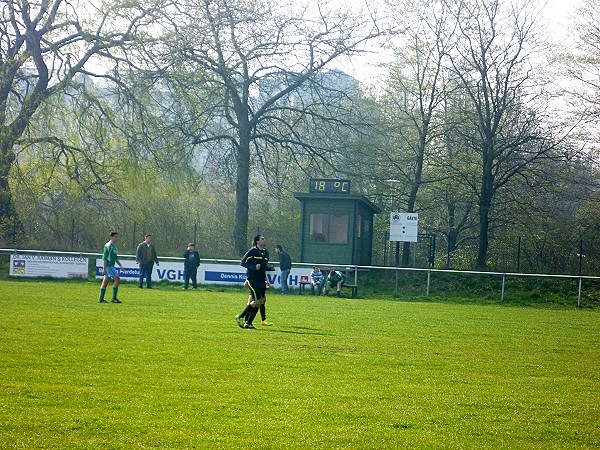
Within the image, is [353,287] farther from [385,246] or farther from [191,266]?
[385,246]

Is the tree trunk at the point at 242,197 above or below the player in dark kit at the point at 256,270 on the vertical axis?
above

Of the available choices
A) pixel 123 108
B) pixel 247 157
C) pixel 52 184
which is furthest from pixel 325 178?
pixel 52 184

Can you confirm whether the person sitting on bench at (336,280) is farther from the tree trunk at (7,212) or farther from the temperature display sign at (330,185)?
the tree trunk at (7,212)

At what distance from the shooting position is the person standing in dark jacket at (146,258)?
105 feet

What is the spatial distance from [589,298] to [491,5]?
47.3 ft

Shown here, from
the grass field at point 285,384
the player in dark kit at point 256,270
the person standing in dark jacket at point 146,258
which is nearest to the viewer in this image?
the grass field at point 285,384

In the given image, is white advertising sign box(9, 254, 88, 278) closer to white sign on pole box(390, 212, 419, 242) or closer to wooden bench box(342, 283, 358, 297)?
wooden bench box(342, 283, 358, 297)

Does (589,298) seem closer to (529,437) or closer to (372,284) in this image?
(372,284)

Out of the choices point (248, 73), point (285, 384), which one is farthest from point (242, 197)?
point (285, 384)

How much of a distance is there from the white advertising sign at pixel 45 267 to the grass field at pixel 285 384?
14767mm

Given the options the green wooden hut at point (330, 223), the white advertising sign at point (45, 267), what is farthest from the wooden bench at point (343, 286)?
the white advertising sign at point (45, 267)

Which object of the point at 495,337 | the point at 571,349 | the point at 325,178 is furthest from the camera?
the point at 325,178

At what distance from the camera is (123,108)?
1443 inches

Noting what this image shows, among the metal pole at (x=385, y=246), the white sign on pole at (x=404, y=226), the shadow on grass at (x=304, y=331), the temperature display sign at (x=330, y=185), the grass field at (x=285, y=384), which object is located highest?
the temperature display sign at (x=330, y=185)
